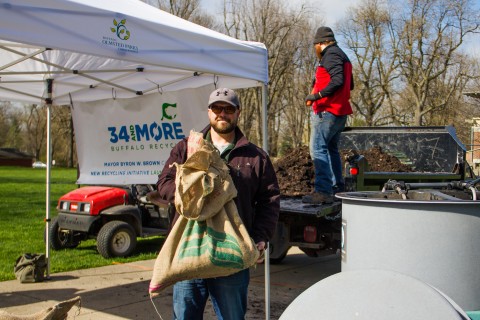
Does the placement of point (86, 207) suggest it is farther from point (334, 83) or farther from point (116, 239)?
point (334, 83)

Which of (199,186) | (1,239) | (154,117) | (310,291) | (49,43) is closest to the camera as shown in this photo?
(310,291)

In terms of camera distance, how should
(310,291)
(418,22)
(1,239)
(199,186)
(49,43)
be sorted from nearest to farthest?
1. (310,291)
2. (199,186)
3. (49,43)
4. (1,239)
5. (418,22)

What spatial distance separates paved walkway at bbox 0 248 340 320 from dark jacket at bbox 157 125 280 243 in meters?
2.12

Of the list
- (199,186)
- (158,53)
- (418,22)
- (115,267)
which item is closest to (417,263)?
(199,186)

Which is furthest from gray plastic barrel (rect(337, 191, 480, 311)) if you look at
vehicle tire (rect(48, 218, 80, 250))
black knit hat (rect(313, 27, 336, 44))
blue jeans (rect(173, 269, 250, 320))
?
vehicle tire (rect(48, 218, 80, 250))

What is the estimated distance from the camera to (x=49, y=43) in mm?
3688

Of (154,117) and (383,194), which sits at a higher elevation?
(154,117)

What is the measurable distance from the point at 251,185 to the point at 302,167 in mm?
4273

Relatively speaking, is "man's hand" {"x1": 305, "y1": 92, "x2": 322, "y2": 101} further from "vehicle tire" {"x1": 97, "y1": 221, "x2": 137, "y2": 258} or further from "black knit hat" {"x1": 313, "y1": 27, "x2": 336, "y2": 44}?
"vehicle tire" {"x1": 97, "y1": 221, "x2": 137, "y2": 258}

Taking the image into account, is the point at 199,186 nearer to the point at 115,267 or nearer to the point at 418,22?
the point at 115,267

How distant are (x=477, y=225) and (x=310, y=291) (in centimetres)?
163

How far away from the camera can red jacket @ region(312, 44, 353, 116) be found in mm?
5957

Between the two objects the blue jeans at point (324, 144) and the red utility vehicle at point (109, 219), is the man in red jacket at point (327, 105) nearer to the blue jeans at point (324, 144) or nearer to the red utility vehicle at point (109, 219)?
the blue jeans at point (324, 144)

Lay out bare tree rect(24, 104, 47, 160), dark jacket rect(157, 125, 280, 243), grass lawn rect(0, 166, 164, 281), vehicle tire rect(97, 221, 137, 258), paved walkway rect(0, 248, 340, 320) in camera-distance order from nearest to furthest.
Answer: dark jacket rect(157, 125, 280, 243)
paved walkway rect(0, 248, 340, 320)
grass lawn rect(0, 166, 164, 281)
vehicle tire rect(97, 221, 137, 258)
bare tree rect(24, 104, 47, 160)
